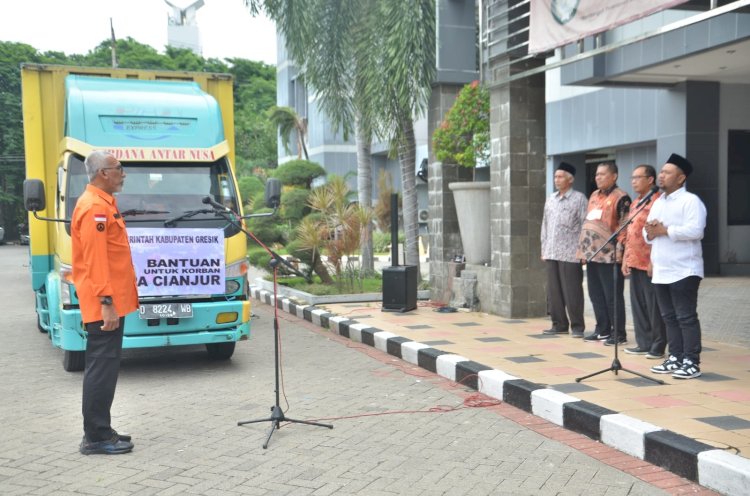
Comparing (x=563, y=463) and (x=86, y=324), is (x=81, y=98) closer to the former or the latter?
(x=86, y=324)

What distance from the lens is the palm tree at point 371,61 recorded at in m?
12.8

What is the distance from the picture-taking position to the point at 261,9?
48.5 feet

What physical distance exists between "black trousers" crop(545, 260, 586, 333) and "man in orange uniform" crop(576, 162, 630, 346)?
0.29 metres

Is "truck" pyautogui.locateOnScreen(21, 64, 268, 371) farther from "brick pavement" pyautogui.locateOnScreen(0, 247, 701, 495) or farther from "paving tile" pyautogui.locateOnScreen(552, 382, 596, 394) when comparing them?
"paving tile" pyautogui.locateOnScreen(552, 382, 596, 394)

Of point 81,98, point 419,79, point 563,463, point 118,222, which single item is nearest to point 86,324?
point 118,222

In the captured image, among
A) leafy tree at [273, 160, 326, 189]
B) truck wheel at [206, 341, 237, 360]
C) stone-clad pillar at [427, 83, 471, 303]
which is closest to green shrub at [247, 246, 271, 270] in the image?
stone-clad pillar at [427, 83, 471, 303]

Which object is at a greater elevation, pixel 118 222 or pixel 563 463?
pixel 118 222

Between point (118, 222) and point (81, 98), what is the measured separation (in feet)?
11.8

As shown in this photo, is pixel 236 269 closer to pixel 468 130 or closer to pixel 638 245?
pixel 638 245

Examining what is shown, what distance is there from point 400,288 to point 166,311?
4.74m

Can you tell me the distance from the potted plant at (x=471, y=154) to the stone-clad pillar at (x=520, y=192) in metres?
0.71

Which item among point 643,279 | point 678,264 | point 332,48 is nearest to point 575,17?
point 643,279

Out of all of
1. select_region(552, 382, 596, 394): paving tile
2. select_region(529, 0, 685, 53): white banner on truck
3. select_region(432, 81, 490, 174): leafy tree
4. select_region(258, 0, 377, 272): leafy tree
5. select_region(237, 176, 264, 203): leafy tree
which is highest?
select_region(258, 0, 377, 272): leafy tree

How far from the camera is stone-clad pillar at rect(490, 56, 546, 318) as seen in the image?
10.6 meters
